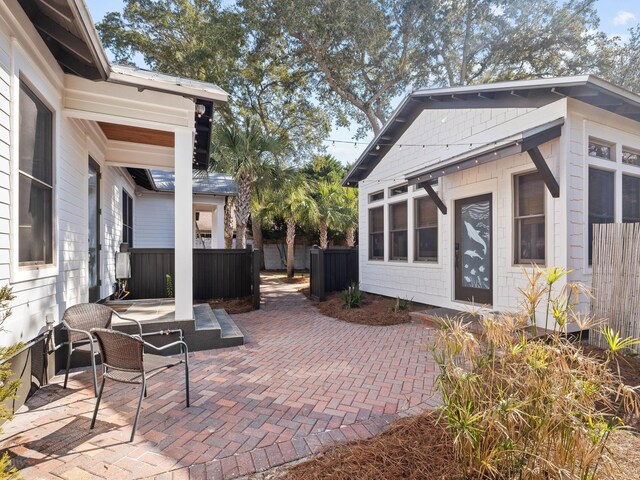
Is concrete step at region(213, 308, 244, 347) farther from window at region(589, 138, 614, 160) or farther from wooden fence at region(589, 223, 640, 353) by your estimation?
window at region(589, 138, 614, 160)

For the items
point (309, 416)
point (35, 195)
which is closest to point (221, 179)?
point (35, 195)

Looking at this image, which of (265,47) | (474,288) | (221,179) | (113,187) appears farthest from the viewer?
(265,47)

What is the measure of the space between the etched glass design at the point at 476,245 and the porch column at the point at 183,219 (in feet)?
17.9

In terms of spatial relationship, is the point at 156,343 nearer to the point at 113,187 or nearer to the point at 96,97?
the point at 96,97

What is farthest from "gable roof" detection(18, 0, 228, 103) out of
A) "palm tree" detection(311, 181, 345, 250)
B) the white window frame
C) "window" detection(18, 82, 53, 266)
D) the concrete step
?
"palm tree" detection(311, 181, 345, 250)

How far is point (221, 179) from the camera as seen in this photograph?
1333 centimetres

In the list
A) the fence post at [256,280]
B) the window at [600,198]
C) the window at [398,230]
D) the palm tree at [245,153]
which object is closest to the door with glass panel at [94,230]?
the fence post at [256,280]

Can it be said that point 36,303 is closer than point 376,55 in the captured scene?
Yes

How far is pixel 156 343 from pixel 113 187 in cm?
487

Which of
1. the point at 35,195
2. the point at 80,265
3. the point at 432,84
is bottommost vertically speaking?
the point at 80,265

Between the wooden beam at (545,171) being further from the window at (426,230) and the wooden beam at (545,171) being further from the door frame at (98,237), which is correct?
the door frame at (98,237)

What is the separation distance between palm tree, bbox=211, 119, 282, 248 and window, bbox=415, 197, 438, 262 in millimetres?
4885

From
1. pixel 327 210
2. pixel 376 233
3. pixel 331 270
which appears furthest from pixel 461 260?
pixel 327 210

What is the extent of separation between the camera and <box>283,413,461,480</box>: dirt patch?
2.27 m
